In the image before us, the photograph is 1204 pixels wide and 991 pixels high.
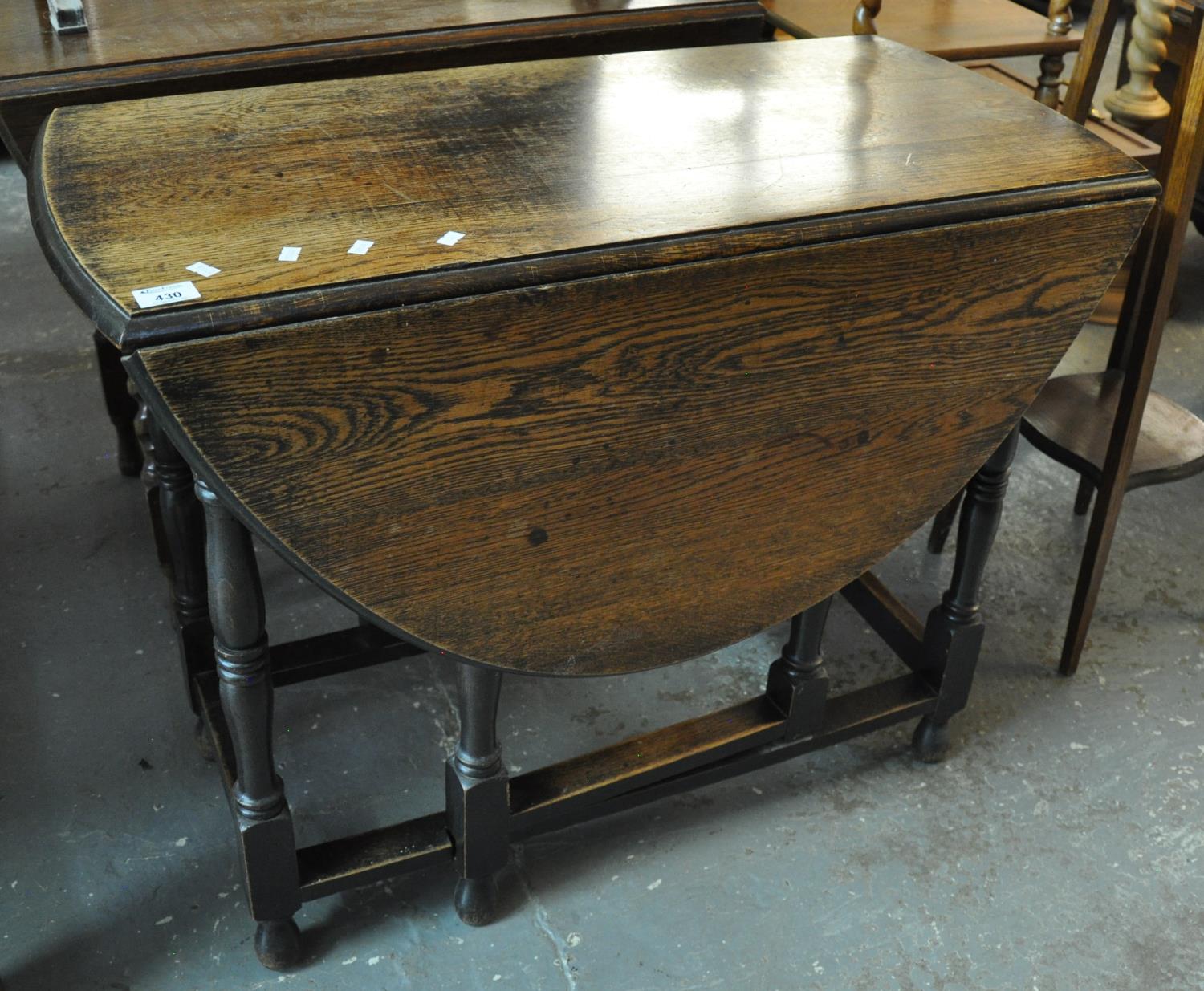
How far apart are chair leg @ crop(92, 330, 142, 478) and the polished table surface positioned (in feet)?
2.69

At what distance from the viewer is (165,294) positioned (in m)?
1.12

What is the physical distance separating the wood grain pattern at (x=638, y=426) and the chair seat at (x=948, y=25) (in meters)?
1.47

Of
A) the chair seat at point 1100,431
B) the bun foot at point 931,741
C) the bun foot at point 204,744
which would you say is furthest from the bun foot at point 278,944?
the chair seat at point 1100,431

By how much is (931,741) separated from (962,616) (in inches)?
8.3

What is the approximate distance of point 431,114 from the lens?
5.12ft

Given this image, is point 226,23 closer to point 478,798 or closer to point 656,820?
point 478,798

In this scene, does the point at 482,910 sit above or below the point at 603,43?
below

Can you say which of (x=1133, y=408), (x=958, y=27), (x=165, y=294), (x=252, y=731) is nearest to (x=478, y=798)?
(x=252, y=731)

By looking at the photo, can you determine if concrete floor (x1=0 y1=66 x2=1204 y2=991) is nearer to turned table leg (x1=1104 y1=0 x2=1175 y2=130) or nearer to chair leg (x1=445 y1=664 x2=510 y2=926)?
chair leg (x1=445 y1=664 x2=510 y2=926)

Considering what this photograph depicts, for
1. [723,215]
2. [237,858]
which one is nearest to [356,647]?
[237,858]

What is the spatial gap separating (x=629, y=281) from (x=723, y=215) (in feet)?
0.49

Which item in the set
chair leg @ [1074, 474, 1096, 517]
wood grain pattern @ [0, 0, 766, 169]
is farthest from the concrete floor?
wood grain pattern @ [0, 0, 766, 169]

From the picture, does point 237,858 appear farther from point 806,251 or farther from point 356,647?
point 806,251

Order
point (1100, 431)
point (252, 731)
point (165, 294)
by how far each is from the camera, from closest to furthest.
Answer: point (165, 294)
point (252, 731)
point (1100, 431)
